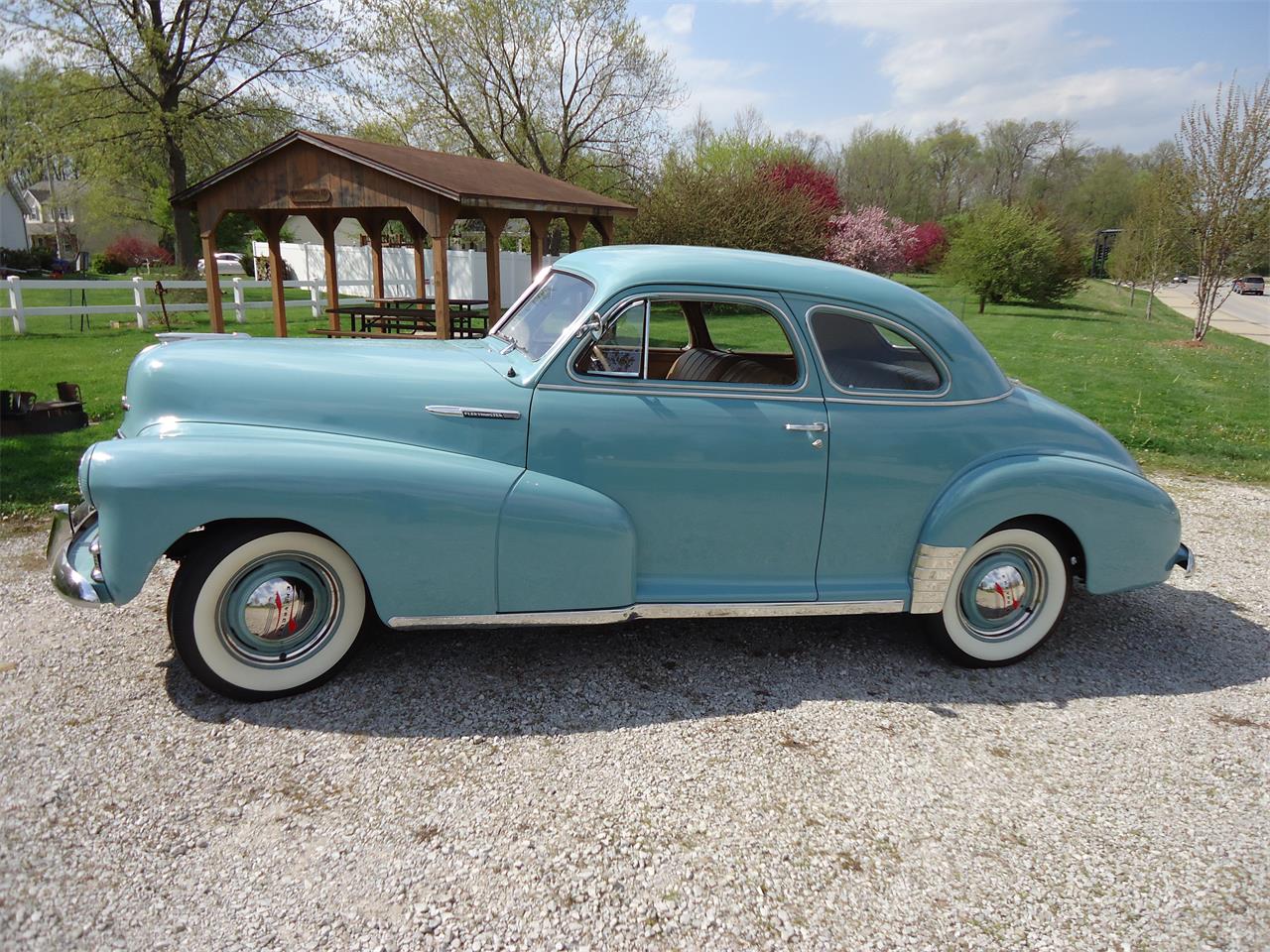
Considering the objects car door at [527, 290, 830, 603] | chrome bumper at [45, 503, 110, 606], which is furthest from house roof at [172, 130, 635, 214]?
car door at [527, 290, 830, 603]

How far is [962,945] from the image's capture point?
2.31m

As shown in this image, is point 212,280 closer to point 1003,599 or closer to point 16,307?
point 16,307

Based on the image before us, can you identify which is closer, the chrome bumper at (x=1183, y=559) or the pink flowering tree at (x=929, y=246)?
the chrome bumper at (x=1183, y=559)

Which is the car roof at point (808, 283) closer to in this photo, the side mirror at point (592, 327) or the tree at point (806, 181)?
the side mirror at point (592, 327)

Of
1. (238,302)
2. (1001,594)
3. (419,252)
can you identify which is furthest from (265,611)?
(238,302)

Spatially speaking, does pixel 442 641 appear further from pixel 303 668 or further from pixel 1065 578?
pixel 1065 578

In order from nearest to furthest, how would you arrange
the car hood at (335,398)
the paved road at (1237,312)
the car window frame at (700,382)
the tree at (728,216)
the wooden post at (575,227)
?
the car hood at (335,398)
the car window frame at (700,382)
the wooden post at (575,227)
the tree at (728,216)
the paved road at (1237,312)

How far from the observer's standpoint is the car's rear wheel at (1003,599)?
3867 mm

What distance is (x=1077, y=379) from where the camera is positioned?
1289 cm

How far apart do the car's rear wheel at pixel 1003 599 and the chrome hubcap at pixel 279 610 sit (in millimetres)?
2758

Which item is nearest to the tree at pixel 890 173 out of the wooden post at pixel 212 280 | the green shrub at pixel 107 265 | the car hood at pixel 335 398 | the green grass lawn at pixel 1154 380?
the green grass lawn at pixel 1154 380

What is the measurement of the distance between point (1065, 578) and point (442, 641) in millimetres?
3018

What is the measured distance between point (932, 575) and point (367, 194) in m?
9.39

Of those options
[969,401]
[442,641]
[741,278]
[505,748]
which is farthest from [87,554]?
[969,401]
